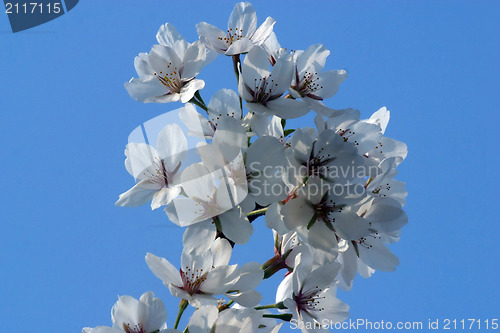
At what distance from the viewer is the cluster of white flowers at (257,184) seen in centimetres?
143

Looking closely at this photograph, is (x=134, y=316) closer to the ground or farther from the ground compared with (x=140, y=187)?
closer to the ground

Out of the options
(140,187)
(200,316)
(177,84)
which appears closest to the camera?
(200,316)

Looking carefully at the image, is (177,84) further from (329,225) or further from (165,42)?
(329,225)

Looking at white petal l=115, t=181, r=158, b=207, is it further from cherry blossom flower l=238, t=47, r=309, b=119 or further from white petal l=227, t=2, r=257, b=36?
white petal l=227, t=2, r=257, b=36

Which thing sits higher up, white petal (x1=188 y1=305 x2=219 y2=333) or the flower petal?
the flower petal

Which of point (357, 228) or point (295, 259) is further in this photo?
point (295, 259)

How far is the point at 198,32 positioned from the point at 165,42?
0.38 ft

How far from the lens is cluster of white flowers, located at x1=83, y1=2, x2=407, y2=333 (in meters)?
1.43

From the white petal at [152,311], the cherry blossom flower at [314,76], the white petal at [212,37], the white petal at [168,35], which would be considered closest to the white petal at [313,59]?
the cherry blossom flower at [314,76]

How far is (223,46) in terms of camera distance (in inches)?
67.4

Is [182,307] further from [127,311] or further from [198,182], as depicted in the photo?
[198,182]

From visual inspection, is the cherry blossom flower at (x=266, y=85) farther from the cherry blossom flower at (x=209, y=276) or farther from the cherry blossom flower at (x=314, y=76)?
the cherry blossom flower at (x=209, y=276)

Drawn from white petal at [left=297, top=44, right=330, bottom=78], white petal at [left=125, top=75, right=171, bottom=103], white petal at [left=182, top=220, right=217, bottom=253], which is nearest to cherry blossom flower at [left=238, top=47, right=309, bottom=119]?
white petal at [left=297, top=44, right=330, bottom=78]

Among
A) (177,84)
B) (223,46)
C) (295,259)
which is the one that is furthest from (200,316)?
(223,46)
